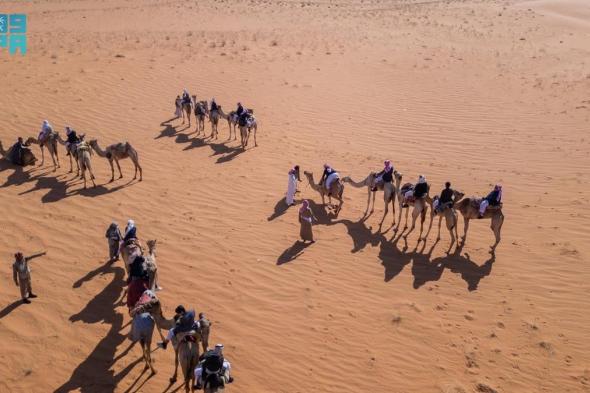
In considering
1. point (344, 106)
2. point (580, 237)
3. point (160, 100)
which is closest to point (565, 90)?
point (344, 106)

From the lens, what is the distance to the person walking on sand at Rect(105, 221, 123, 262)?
11.2 meters

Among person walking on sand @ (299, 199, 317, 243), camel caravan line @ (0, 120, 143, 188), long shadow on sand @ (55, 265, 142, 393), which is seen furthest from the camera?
camel caravan line @ (0, 120, 143, 188)

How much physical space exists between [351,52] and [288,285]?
2247cm

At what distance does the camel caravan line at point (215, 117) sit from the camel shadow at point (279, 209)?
13.7 feet

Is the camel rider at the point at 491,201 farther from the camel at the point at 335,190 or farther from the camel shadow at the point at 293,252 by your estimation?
the camel shadow at the point at 293,252

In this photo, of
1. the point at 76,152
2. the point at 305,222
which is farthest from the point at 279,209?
the point at 76,152

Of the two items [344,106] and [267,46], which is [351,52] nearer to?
[267,46]

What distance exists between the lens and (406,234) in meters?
13.3

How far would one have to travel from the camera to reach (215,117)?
1867 centimetres

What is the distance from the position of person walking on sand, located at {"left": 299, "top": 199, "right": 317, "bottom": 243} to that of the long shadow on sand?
13.9ft

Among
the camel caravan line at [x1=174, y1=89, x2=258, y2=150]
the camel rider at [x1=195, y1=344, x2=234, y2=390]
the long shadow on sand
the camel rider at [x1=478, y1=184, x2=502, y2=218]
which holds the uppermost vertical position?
the camel caravan line at [x1=174, y1=89, x2=258, y2=150]

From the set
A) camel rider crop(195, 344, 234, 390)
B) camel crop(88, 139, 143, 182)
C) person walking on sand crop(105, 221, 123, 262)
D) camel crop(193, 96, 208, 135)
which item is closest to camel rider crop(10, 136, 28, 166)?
camel crop(88, 139, 143, 182)

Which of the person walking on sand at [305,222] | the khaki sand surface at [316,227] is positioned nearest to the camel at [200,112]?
the khaki sand surface at [316,227]

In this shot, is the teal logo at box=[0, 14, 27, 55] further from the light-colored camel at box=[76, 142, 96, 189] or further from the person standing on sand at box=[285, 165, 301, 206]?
the person standing on sand at box=[285, 165, 301, 206]
